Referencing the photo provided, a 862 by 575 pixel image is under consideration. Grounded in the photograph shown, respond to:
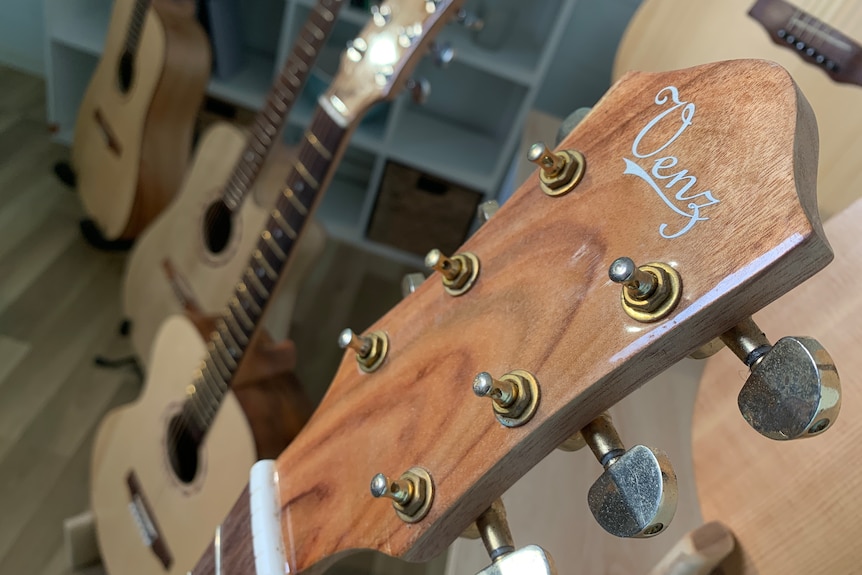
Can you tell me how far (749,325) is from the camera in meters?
0.27

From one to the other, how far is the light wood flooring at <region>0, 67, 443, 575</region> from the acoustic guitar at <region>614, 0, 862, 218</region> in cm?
96

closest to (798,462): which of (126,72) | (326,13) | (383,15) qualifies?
(383,15)

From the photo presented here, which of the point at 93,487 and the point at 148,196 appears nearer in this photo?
the point at 93,487

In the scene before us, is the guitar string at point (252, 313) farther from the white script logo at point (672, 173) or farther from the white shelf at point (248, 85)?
the white shelf at point (248, 85)

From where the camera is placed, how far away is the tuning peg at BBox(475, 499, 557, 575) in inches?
11.3

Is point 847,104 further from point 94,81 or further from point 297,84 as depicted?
point 94,81

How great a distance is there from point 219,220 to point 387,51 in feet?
1.85

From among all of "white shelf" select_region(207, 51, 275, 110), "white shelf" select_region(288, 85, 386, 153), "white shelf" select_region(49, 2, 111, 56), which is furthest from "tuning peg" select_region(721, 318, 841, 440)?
"white shelf" select_region(49, 2, 111, 56)

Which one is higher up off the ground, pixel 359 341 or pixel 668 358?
pixel 668 358

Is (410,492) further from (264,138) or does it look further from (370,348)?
(264,138)

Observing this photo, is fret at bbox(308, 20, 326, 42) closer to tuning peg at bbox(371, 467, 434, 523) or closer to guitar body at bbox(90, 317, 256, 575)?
guitar body at bbox(90, 317, 256, 575)

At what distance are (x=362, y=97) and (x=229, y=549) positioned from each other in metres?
0.48

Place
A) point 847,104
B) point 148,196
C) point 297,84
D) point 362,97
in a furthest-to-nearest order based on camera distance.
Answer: point 148,196, point 297,84, point 362,97, point 847,104

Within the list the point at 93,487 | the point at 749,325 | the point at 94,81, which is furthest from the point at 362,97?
the point at 94,81
